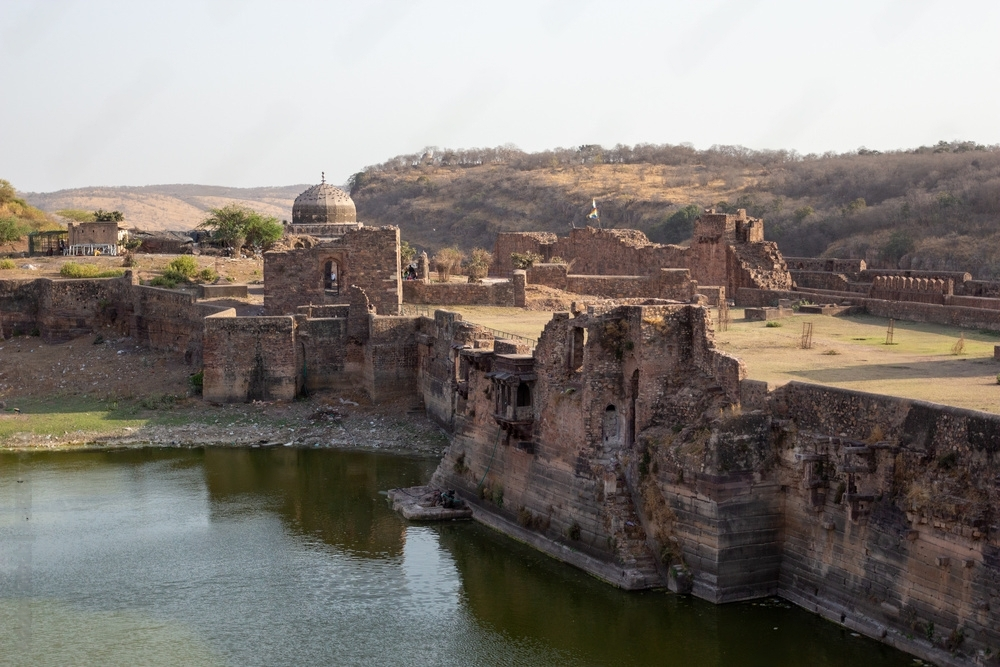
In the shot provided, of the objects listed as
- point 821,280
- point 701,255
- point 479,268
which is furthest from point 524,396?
point 479,268

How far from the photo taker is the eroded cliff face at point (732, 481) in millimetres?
12461

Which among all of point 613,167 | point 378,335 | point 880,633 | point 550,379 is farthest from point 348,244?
point 613,167

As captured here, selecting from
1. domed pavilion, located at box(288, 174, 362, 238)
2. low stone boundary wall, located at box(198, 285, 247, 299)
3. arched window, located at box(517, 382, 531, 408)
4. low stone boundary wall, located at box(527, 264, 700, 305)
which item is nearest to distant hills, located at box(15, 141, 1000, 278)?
low stone boundary wall, located at box(527, 264, 700, 305)

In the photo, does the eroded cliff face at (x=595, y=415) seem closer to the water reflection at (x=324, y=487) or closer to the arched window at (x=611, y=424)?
the arched window at (x=611, y=424)

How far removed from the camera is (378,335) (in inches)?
1047

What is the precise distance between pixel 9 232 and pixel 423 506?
2925 cm

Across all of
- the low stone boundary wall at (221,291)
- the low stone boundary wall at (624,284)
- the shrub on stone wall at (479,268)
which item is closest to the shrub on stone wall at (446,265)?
the shrub on stone wall at (479,268)

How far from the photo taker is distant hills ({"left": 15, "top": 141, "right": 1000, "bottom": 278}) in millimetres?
46469

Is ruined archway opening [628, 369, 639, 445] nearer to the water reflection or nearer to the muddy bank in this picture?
the water reflection

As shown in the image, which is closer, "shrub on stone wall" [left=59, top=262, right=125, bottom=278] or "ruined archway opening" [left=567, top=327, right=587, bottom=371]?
"ruined archway opening" [left=567, top=327, right=587, bottom=371]

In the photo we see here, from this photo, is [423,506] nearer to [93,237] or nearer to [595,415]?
[595,415]

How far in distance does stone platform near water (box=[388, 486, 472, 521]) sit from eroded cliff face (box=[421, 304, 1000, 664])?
0.33m

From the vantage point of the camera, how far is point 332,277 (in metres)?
33.0

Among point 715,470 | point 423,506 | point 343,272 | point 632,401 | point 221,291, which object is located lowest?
point 423,506
